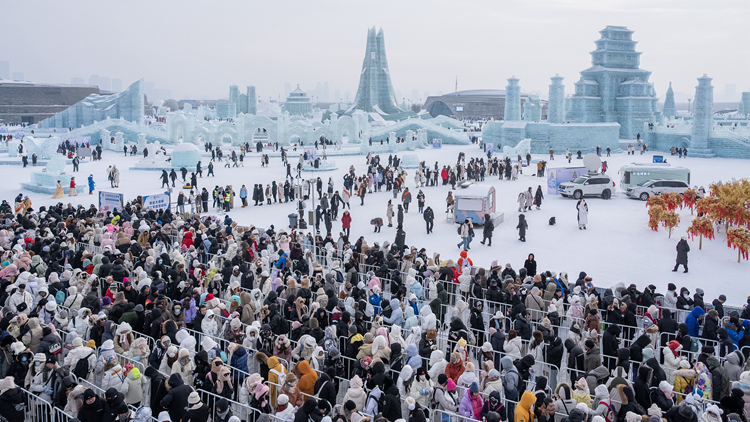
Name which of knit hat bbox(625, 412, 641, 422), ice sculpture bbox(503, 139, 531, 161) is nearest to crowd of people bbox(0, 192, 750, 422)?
knit hat bbox(625, 412, 641, 422)

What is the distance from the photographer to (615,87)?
183 feet

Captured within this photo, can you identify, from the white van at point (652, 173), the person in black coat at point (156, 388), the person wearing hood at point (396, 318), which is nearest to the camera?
the person in black coat at point (156, 388)

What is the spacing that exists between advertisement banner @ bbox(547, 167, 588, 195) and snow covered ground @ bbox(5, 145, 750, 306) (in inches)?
29.1

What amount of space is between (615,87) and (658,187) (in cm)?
3285

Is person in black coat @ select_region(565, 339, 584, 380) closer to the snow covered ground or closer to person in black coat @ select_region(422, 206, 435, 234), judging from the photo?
the snow covered ground

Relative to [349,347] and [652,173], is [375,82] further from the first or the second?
[349,347]

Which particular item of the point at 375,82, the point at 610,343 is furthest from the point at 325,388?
the point at 375,82

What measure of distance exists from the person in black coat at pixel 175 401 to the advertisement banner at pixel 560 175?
2365cm

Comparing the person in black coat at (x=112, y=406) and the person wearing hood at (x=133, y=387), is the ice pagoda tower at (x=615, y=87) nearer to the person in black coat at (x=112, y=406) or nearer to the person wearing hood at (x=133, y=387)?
the person wearing hood at (x=133, y=387)

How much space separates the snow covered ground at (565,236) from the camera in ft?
52.1

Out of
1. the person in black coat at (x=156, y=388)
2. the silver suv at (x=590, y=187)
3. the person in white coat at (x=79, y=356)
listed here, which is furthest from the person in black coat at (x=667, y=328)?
the silver suv at (x=590, y=187)

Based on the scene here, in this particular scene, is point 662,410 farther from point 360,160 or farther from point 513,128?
point 513,128

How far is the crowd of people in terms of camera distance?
7.23 meters

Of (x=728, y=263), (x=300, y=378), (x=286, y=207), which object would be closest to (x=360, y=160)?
(x=286, y=207)
